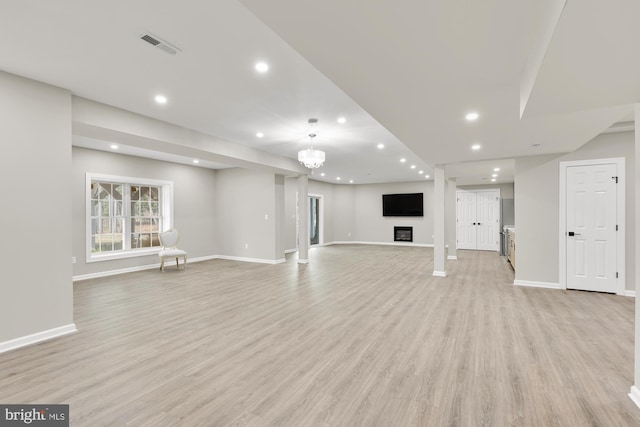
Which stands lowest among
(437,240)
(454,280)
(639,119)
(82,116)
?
(454,280)

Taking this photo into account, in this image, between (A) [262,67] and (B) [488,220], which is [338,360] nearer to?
(A) [262,67]

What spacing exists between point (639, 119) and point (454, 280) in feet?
13.4

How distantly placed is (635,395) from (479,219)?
29.1 feet

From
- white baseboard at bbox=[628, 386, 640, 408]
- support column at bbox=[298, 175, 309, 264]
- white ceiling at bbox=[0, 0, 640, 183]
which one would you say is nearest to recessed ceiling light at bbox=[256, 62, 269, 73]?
white ceiling at bbox=[0, 0, 640, 183]

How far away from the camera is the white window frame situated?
237 inches

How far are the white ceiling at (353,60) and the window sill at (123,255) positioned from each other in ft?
13.0

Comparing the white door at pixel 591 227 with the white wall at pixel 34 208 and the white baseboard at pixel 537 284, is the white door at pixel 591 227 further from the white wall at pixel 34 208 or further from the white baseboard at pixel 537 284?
the white wall at pixel 34 208

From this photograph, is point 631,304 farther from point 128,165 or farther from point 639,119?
point 128,165

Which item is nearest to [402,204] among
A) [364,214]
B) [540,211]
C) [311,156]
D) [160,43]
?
[364,214]

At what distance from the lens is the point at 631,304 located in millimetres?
4098

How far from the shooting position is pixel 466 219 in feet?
34.1

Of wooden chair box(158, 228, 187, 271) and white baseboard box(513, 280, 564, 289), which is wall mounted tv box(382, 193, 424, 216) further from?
wooden chair box(158, 228, 187, 271)

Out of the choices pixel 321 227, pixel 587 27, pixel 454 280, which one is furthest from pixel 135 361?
pixel 321 227

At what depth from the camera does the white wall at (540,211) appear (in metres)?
4.91
